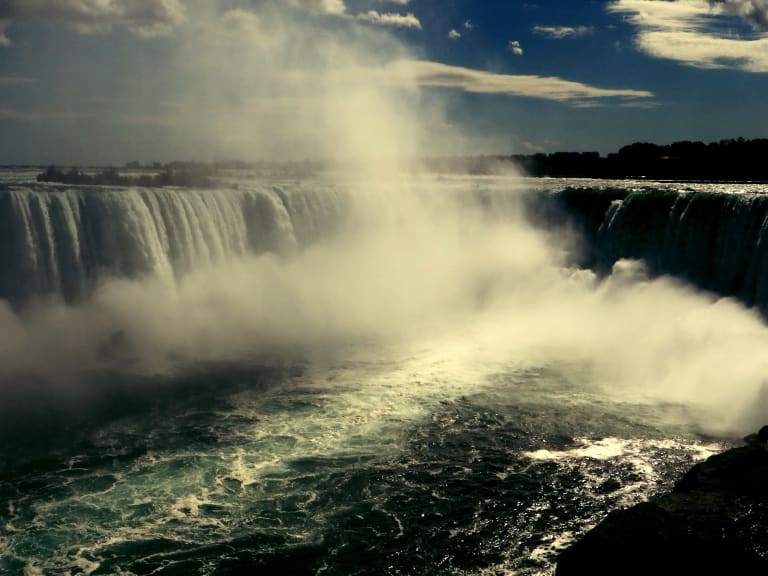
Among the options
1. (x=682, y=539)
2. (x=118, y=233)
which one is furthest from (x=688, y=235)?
(x=118, y=233)

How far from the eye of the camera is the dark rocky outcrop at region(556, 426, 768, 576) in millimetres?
7793

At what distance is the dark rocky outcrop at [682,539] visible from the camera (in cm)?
779

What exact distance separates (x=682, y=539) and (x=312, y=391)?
1032 cm

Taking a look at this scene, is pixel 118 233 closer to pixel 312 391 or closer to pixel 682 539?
pixel 312 391

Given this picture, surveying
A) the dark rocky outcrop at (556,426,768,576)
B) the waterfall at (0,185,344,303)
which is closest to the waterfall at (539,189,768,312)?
the dark rocky outcrop at (556,426,768,576)

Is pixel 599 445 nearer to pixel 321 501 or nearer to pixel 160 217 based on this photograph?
pixel 321 501

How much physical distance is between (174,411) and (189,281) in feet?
32.0

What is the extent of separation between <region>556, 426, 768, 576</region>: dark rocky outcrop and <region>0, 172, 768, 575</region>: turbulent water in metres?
1.69

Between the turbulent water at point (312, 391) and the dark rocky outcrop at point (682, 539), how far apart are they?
1692 mm

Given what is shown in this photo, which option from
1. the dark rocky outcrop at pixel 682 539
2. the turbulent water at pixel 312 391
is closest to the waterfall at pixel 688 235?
the turbulent water at pixel 312 391

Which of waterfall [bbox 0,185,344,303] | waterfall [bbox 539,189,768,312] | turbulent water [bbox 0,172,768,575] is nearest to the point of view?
turbulent water [bbox 0,172,768,575]

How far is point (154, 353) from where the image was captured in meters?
20.0

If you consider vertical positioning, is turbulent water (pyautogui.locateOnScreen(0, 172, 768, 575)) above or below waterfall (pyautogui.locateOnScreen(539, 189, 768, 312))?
below

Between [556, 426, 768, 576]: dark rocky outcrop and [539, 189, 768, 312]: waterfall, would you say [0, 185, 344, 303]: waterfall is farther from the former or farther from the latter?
[556, 426, 768, 576]: dark rocky outcrop
